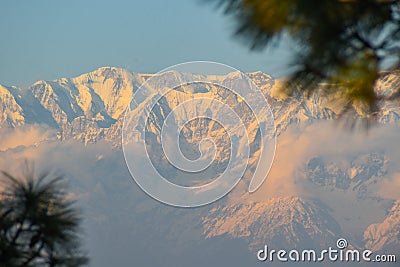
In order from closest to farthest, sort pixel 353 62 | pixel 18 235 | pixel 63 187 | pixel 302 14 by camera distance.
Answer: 1. pixel 302 14
2. pixel 353 62
3. pixel 18 235
4. pixel 63 187

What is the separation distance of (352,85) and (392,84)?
1.70ft

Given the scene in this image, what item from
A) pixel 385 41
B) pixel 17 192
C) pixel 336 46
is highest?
pixel 17 192

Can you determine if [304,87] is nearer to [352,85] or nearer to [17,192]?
[352,85]

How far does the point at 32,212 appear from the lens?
13977mm

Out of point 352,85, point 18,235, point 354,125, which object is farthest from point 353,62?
point 18,235

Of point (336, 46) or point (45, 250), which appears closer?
point (336, 46)

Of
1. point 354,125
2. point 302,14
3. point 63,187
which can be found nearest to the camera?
point 302,14

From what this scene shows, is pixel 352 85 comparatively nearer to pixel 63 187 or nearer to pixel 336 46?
pixel 336 46

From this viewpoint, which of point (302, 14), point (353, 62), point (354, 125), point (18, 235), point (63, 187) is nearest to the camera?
point (302, 14)

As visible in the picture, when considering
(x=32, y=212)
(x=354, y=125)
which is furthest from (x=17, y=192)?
(x=354, y=125)

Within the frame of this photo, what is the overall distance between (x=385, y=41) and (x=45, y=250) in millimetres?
7553

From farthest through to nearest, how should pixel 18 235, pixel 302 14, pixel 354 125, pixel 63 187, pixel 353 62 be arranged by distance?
1. pixel 63 187
2. pixel 18 235
3. pixel 354 125
4. pixel 353 62
5. pixel 302 14

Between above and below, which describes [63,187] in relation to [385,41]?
above

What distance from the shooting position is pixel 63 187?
48.8 ft
